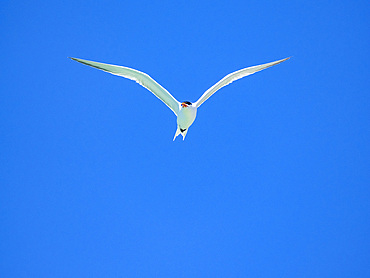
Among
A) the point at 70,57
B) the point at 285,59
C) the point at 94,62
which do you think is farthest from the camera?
the point at 285,59

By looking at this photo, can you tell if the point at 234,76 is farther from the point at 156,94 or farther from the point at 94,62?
the point at 94,62

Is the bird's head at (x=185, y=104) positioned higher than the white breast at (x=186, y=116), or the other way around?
the bird's head at (x=185, y=104)

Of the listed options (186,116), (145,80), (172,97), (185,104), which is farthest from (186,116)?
(145,80)

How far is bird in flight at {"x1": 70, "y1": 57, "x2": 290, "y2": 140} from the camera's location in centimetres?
1206

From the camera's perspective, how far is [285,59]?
1227cm

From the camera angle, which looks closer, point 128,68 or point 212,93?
point 128,68

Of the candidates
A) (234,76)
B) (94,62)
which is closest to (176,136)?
(234,76)

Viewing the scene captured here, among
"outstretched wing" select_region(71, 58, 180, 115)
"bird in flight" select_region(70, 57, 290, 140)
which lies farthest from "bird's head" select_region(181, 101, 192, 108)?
"outstretched wing" select_region(71, 58, 180, 115)

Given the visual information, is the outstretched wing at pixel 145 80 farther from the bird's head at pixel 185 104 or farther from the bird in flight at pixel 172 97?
the bird's head at pixel 185 104

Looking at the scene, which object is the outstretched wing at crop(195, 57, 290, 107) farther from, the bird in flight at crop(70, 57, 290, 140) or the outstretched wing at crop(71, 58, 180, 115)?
the outstretched wing at crop(71, 58, 180, 115)

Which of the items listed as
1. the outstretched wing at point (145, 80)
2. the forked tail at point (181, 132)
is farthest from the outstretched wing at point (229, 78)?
the forked tail at point (181, 132)

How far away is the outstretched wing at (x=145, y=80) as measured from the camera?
38.4ft

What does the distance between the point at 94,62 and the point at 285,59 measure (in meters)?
5.61

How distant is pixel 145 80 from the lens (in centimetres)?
1229
